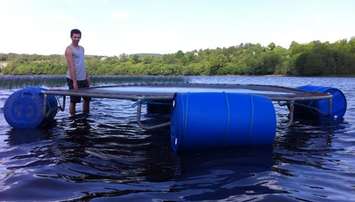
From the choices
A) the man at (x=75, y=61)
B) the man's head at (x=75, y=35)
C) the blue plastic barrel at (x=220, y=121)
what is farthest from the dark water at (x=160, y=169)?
the man's head at (x=75, y=35)

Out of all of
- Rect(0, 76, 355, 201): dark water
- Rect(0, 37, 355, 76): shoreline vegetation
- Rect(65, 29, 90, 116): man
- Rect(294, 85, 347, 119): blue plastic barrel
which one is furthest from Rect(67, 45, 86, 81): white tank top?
Rect(0, 37, 355, 76): shoreline vegetation

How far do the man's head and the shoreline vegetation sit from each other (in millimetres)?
80570

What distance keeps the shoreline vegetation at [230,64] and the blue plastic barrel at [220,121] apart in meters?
85.0

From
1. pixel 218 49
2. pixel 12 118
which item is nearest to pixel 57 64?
pixel 12 118

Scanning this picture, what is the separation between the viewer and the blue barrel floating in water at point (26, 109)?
10.4 metres

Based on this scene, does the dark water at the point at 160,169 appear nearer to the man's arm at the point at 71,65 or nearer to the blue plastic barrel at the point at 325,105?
the man's arm at the point at 71,65

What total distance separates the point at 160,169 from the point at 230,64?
139294 millimetres

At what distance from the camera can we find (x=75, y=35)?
1118 centimetres

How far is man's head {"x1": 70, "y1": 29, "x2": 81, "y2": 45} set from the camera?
11125 millimetres

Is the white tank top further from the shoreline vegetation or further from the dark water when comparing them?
the shoreline vegetation

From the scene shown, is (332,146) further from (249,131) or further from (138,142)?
(138,142)

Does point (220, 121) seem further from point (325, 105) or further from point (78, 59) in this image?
point (325, 105)

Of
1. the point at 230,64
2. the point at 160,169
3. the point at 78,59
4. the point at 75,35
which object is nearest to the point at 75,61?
the point at 78,59

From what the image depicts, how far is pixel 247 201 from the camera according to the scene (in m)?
5.05
